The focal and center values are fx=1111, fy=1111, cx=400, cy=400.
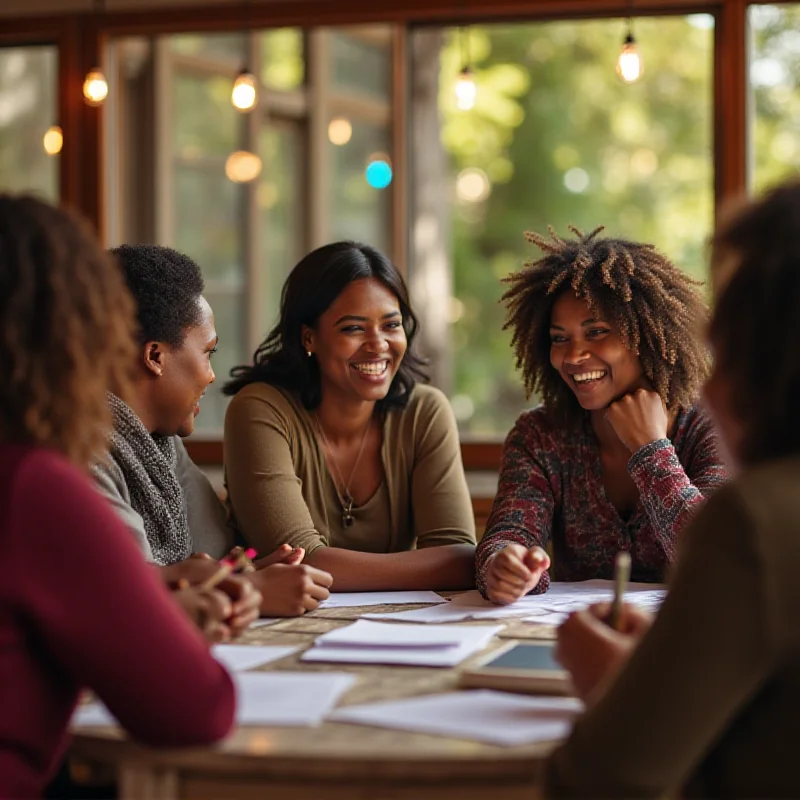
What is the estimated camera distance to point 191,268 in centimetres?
246

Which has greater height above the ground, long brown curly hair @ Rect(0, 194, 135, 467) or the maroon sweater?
long brown curly hair @ Rect(0, 194, 135, 467)

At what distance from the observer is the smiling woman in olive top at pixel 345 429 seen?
8.33ft

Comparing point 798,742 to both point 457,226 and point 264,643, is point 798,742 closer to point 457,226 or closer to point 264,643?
point 264,643

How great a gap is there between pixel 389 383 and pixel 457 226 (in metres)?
7.35

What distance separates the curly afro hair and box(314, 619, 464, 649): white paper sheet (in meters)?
0.82

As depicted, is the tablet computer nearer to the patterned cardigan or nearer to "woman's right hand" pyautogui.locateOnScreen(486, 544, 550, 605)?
"woman's right hand" pyautogui.locateOnScreen(486, 544, 550, 605)

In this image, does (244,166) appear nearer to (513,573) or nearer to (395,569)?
(395,569)

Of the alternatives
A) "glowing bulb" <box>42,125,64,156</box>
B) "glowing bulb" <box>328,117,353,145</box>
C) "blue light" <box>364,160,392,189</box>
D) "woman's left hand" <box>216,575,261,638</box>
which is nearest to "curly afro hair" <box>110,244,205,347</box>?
"woman's left hand" <box>216,575,261,638</box>

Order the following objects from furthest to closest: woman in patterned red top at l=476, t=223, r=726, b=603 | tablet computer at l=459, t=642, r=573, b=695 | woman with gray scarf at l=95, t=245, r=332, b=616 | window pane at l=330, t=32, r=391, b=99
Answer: window pane at l=330, t=32, r=391, b=99 < woman in patterned red top at l=476, t=223, r=726, b=603 < woman with gray scarf at l=95, t=245, r=332, b=616 < tablet computer at l=459, t=642, r=573, b=695

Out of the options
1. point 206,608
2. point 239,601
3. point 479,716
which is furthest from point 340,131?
point 479,716

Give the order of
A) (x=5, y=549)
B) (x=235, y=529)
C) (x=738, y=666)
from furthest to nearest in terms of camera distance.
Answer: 1. (x=235, y=529)
2. (x=5, y=549)
3. (x=738, y=666)

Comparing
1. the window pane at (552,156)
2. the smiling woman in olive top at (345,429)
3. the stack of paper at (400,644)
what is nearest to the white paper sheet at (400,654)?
the stack of paper at (400,644)

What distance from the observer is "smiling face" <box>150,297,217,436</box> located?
234 cm

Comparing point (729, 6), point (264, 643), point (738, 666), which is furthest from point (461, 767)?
point (729, 6)
